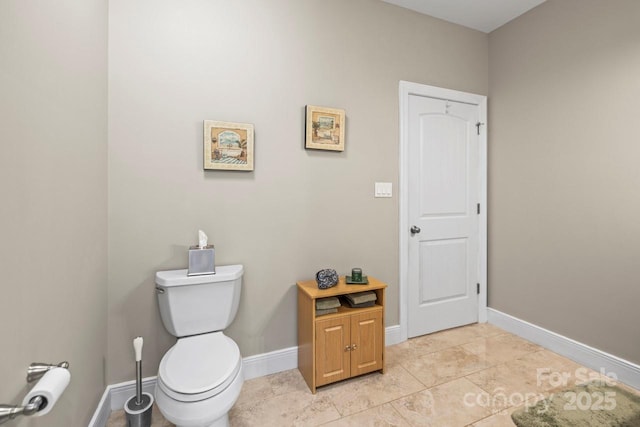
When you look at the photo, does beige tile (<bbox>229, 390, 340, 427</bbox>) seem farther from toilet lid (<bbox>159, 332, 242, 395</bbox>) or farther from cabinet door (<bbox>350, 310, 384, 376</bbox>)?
toilet lid (<bbox>159, 332, 242, 395</bbox>)

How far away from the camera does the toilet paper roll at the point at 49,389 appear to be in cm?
72

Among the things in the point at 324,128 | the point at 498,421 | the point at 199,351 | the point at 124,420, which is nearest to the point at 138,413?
the point at 124,420

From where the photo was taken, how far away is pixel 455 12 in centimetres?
252

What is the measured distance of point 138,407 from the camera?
1.55 meters

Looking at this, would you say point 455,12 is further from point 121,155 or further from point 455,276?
point 121,155

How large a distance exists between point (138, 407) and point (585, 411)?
2141 mm

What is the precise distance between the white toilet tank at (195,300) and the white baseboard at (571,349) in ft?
7.83

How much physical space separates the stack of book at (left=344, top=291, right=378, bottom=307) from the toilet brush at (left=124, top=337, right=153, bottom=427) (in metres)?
1.20

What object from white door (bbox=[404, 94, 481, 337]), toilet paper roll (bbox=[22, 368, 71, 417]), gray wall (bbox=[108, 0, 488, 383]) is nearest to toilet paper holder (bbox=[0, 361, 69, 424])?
toilet paper roll (bbox=[22, 368, 71, 417])

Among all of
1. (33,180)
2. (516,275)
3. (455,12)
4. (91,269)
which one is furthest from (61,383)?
(455,12)

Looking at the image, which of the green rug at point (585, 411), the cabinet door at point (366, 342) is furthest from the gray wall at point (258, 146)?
the green rug at point (585, 411)

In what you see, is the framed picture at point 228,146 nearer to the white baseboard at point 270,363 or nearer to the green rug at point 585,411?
the white baseboard at point 270,363

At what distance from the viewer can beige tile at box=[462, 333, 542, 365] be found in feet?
7.45

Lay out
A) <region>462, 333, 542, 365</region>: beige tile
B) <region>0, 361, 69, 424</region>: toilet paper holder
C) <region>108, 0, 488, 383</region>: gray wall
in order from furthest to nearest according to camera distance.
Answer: <region>462, 333, 542, 365</region>: beige tile → <region>108, 0, 488, 383</region>: gray wall → <region>0, 361, 69, 424</region>: toilet paper holder
